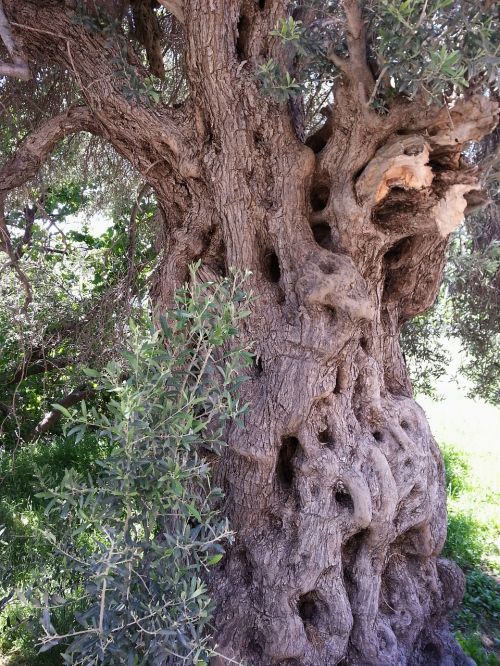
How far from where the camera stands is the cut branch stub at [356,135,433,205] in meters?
3.52

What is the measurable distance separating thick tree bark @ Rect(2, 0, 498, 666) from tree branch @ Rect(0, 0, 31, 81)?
0.33 m

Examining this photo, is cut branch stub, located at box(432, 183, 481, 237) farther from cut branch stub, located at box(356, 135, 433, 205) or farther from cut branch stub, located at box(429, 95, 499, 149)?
cut branch stub, located at box(429, 95, 499, 149)

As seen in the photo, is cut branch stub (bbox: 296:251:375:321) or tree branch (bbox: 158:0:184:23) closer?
cut branch stub (bbox: 296:251:375:321)

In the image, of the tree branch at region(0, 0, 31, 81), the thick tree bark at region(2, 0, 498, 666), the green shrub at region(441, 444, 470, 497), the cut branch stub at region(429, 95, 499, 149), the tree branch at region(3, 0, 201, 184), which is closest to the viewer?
the cut branch stub at region(429, 95, 499, 149)

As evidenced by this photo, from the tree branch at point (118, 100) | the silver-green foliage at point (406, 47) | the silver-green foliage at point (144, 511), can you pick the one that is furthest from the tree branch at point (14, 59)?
the silver-green foliage at point (144, 511)

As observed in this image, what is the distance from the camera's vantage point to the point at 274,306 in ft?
12.7

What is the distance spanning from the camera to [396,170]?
3.60 m

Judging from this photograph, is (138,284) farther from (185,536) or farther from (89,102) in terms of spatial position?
(185,536)

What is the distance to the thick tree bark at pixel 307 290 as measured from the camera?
3580 mm

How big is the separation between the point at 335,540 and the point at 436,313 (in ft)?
13.0

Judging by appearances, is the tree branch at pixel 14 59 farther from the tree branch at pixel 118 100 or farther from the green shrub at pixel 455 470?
the green shrub at pixel 455 470

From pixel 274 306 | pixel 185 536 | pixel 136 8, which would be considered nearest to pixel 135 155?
pixel 274 306

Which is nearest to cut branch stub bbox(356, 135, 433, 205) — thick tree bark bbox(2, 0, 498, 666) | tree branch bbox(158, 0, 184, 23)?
thick tree bark bbox(2, 0, 498, 666)

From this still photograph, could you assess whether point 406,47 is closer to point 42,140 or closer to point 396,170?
point 396,170
